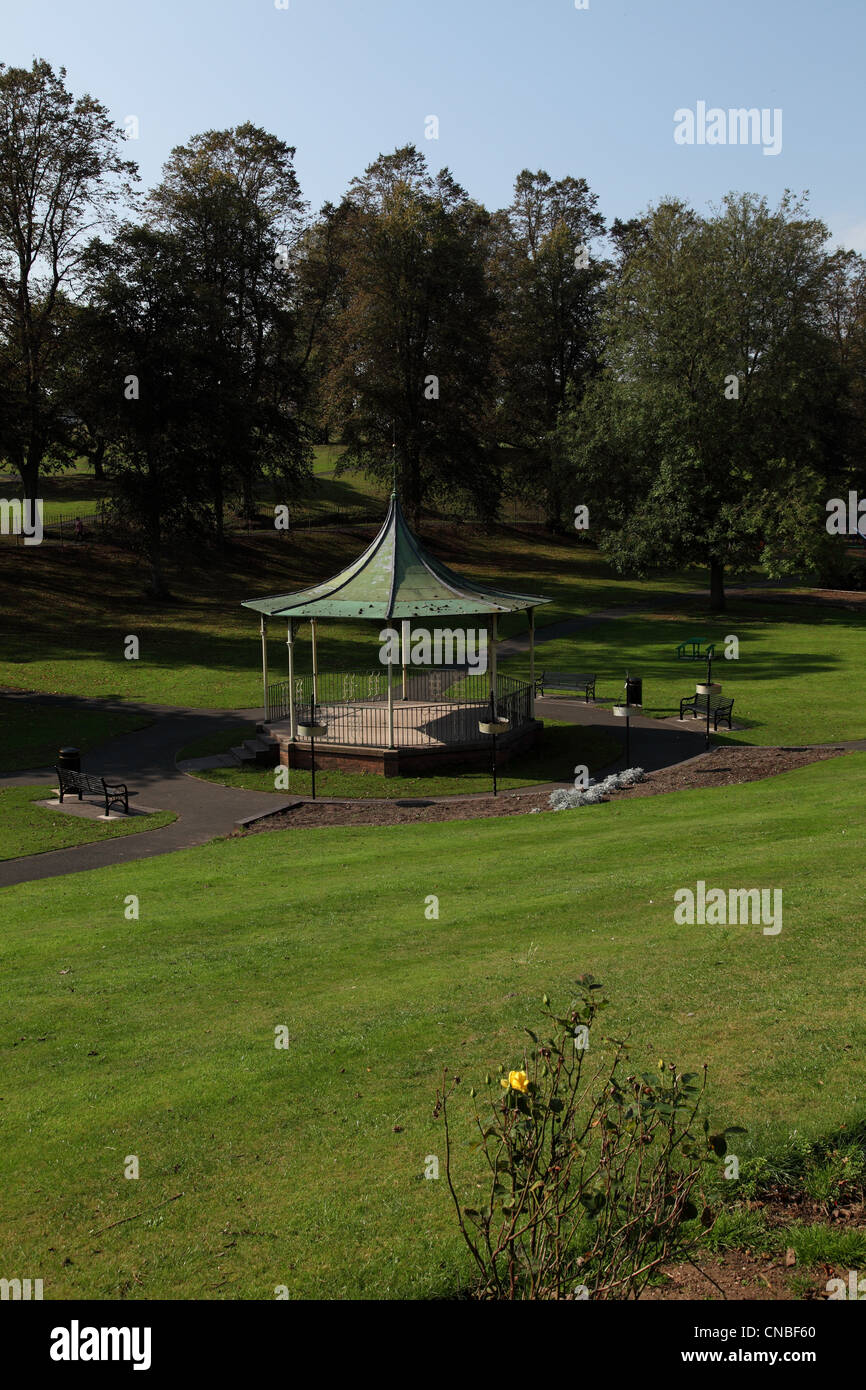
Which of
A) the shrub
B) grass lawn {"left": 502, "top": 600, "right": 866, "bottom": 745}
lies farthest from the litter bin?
the shrub

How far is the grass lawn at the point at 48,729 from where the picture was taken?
93.4ft

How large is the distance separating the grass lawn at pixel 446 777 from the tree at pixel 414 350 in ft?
123

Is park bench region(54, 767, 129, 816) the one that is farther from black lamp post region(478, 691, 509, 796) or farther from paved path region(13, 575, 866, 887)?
black lamp post region(478, 691, 509, 796)

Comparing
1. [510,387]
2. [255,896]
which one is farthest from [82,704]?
[510,387]

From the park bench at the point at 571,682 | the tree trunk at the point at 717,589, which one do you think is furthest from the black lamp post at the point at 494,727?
the tree trunk at the point at 717,589

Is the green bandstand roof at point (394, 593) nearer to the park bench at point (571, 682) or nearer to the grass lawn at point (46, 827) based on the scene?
the park bench at point (571, 682)

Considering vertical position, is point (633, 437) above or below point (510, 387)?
below

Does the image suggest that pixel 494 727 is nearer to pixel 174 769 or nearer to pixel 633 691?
pixel 633 691

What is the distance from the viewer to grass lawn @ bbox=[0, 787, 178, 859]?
69.4 feet

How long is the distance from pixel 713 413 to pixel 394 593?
30.6 metres
